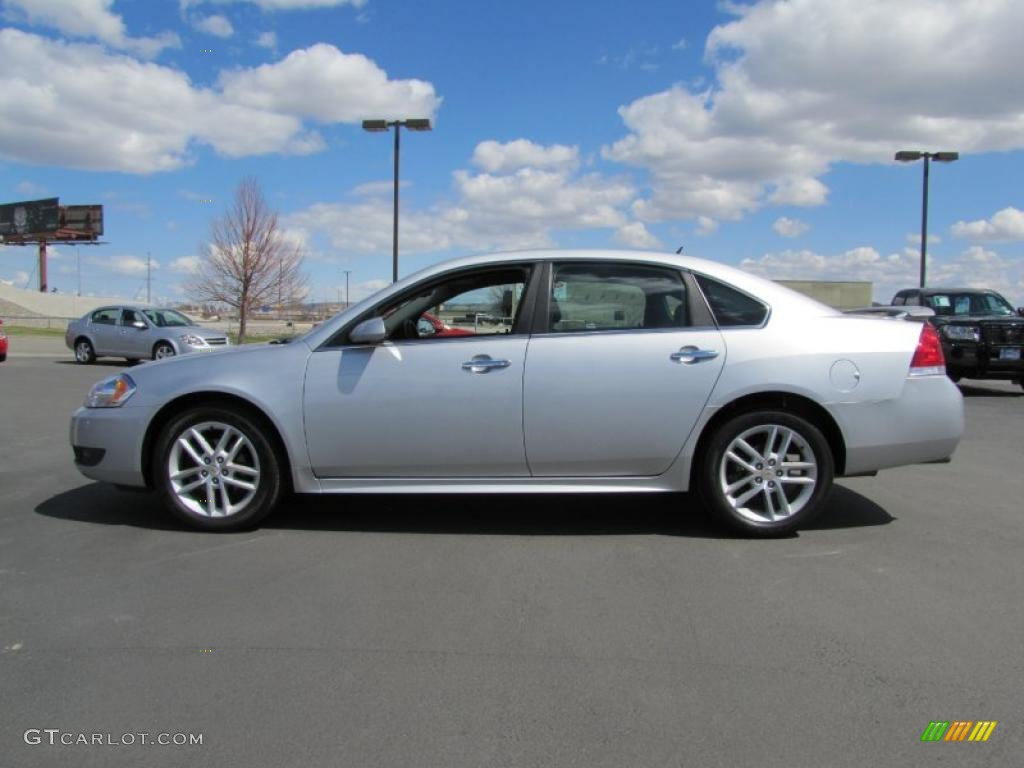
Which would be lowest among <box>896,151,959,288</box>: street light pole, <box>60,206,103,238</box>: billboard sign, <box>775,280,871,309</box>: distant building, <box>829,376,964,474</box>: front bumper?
<box>829,376,964,474</box>: front bumper

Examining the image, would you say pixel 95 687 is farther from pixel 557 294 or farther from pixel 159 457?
pixel 557 294

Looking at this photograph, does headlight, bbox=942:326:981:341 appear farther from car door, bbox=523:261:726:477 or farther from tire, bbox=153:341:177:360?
tire, bbox=153:341:177:360

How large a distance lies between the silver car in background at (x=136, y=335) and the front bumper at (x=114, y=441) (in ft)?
48.4

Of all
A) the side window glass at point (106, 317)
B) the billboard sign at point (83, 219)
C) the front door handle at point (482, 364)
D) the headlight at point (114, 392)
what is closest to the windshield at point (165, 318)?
the side window glass at point (106, 317)

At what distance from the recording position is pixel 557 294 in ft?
15.6

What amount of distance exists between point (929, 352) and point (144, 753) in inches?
175

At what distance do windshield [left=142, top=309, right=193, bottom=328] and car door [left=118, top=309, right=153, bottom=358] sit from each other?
0.19 metres

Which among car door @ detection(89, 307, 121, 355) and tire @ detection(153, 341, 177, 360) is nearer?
tire @ detection(153, 341, 177, 360)

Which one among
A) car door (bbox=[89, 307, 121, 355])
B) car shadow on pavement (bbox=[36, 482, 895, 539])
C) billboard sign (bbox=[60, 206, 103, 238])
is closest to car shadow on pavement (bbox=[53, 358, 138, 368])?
car door (bbox=[89, 307, 121, 355])

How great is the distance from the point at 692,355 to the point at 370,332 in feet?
6.06

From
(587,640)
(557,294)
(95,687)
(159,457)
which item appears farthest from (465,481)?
(95,687)

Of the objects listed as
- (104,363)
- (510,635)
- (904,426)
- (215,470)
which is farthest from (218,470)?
(104,363)

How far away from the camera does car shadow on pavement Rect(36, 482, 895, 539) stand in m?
4.97

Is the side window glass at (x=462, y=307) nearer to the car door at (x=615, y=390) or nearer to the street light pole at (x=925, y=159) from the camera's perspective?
the car door at (x=615, y=390)
